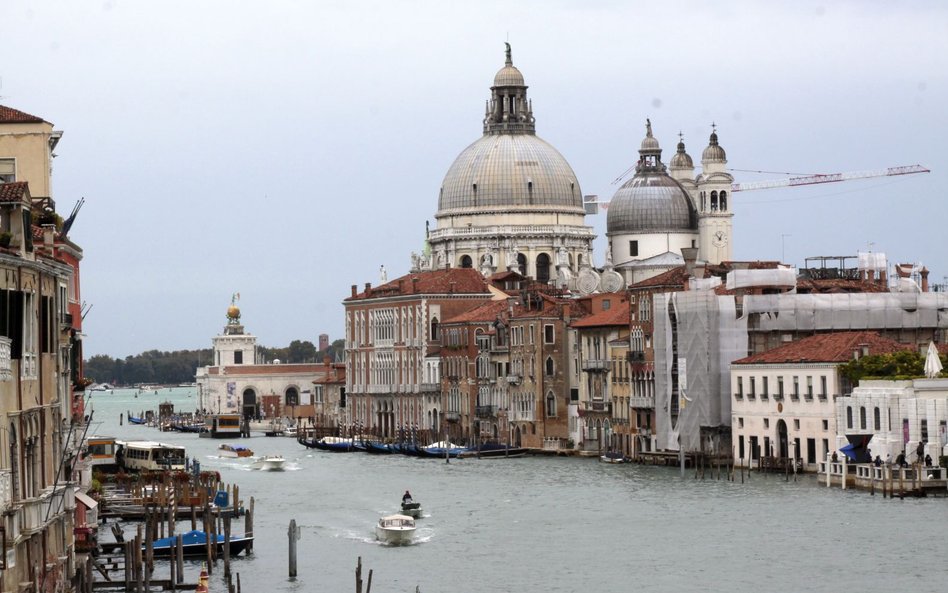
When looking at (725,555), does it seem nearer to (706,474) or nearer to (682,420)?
(706,474)

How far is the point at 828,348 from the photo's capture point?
52031 millimetres

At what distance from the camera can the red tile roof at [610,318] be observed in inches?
2594

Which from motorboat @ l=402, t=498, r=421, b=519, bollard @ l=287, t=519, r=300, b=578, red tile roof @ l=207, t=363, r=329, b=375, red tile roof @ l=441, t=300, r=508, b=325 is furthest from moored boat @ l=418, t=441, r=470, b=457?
red tile roof @ l=207, t=363, r=329, b=375

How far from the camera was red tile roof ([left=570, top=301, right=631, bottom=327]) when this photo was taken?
65.9m

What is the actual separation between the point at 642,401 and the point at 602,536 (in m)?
A: 23.8

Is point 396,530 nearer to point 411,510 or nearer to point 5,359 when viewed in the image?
point 411,510

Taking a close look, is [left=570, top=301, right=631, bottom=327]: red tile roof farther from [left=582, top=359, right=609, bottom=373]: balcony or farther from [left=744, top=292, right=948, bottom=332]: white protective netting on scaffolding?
[left=744, top=292, right=948, bottom=332]: white protective netting on scaffolding

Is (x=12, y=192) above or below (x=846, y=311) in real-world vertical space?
below

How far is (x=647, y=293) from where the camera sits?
6259 cm

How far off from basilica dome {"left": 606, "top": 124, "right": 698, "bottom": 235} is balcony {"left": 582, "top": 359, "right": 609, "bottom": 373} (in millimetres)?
21771

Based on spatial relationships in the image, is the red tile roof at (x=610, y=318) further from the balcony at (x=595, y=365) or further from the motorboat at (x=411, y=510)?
the motorboat at (x=411, y=510)

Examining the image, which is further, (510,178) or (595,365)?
(510,178)

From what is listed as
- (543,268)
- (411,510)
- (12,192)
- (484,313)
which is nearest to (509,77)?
(543,268)

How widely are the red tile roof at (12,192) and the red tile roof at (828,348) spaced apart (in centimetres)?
3333
